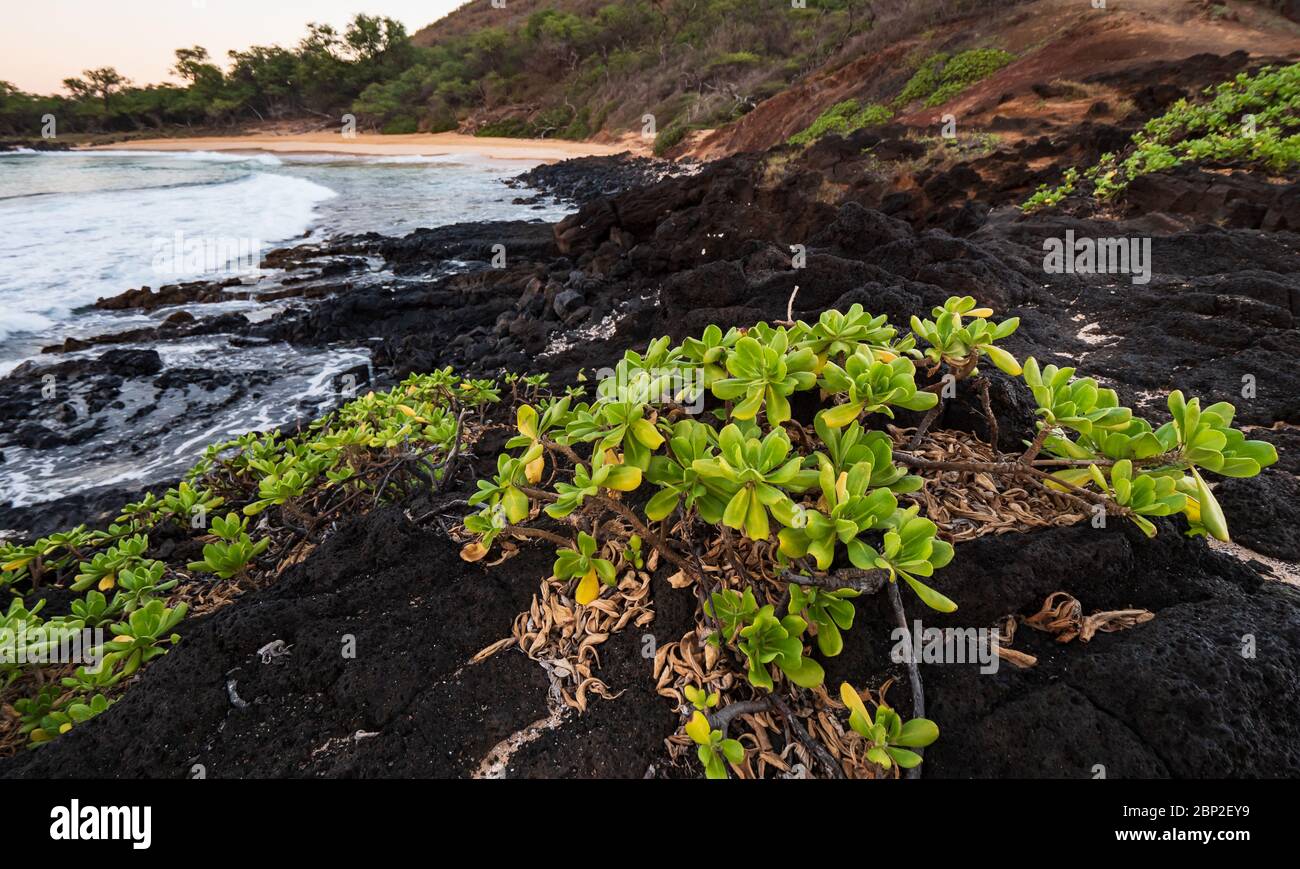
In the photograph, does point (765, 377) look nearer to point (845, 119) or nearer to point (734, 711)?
point (734, 711)

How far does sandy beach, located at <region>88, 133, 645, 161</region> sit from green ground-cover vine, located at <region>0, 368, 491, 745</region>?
33.9 meters

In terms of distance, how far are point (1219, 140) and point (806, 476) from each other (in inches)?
330

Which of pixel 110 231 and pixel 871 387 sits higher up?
pixel 110 231

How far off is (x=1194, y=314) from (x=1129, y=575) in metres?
2.90

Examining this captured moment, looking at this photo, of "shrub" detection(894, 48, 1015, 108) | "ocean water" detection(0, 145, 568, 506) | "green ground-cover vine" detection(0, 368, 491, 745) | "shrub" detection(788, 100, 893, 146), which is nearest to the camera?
"green ground-cover vine" detection(0, 368, 491, 745)

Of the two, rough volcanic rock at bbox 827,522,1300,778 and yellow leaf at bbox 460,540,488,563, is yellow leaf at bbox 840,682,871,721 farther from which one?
yellow leaf at bbox 460,540,488,563

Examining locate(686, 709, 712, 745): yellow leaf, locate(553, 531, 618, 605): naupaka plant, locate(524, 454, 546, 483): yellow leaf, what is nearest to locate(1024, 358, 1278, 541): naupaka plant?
locate(686, 709, 712, 745): yellow leaf

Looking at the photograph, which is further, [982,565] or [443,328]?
[443,328]

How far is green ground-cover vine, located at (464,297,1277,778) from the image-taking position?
1156 millimetres

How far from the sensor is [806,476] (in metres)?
1.22

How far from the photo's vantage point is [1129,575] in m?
1.43

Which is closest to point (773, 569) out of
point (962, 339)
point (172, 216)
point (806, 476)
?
point (806, 476)
